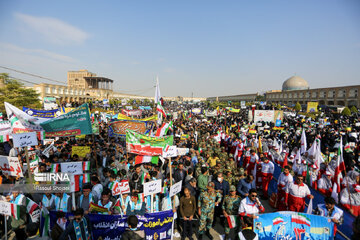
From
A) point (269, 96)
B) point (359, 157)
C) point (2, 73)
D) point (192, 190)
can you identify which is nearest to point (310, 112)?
point (359, 157)

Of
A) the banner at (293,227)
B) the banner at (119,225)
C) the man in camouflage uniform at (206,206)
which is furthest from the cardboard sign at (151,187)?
the banner at (293,227)

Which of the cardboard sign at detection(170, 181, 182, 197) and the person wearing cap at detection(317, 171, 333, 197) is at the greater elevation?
the cardboard sign at detection(170, 181, 182, 197)

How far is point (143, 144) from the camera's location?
7664 millimetres

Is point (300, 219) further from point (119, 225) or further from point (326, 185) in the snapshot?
point (119, 225)

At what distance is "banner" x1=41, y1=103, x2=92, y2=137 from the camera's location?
6.74m

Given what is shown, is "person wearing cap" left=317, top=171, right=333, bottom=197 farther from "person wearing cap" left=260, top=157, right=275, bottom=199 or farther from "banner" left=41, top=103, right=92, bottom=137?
"banner" left=41, top=103, right=92, bottom=137

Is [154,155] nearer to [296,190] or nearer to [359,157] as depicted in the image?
[296,190]

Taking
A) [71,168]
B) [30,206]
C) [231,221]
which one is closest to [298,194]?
[231,221]

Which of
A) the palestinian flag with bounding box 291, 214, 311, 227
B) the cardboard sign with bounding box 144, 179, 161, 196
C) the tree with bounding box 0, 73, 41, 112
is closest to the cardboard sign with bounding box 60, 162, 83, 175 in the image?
the cardboard sign with bounding box 144, 179, 161, 196

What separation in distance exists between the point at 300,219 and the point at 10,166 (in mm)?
7961

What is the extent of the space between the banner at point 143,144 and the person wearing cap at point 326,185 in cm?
536

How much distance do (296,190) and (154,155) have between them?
481 centimetres

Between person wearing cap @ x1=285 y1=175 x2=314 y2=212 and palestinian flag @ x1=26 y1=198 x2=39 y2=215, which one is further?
person wearing cap @ x1=285 y1=175 x2=314 y2=212

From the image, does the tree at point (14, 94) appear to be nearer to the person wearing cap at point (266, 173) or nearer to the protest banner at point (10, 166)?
the protest banner at point (10, 166)
